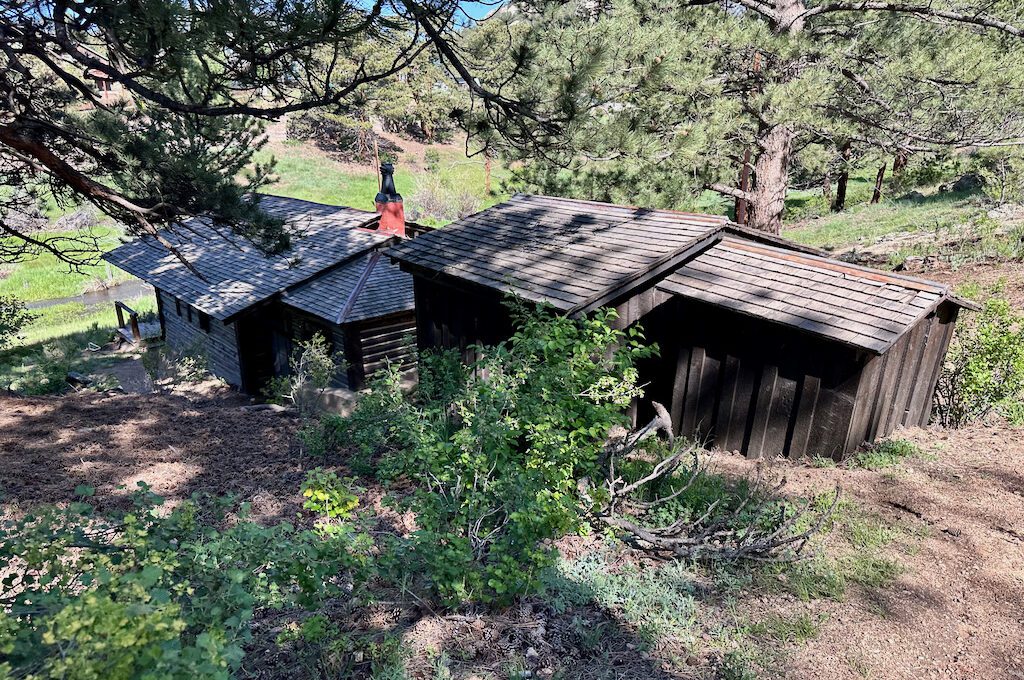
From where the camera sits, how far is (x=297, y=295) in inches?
568

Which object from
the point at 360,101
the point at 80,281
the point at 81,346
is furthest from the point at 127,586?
the point at 80,281

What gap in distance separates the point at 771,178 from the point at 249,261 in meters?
12.8

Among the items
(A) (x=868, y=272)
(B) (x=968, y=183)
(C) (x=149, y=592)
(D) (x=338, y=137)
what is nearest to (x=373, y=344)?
(A) (x=868, y=272)

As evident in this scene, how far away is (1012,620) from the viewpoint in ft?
14.9

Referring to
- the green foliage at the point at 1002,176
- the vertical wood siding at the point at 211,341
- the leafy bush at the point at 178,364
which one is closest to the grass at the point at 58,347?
the vertical wood siding at the point at 211,341

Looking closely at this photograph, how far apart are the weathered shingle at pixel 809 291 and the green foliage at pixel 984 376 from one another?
1.80 m

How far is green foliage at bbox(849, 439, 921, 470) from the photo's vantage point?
705 centimetres

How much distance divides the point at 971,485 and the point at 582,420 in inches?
179

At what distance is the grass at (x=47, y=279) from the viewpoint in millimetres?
30125

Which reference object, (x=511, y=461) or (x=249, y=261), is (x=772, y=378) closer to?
(x=511, y=461)

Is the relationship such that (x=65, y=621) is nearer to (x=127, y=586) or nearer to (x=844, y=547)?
(x=127, y=586)

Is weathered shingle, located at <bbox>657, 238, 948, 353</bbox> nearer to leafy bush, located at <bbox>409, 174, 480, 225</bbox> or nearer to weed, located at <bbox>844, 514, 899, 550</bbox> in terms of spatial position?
weed, located at <bbox>844, 514, 899, 550</bbox>

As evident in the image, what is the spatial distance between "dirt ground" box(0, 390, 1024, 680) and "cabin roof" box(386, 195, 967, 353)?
1797 mm

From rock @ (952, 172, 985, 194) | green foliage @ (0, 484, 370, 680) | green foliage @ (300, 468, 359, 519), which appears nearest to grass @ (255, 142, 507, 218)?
rock @ (952, 172, 985, 194)
